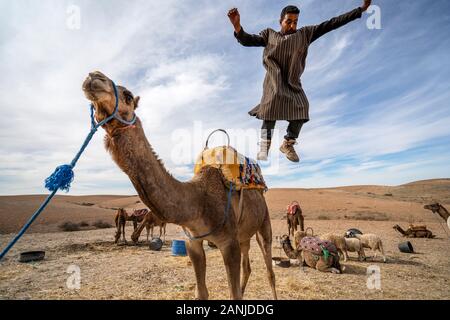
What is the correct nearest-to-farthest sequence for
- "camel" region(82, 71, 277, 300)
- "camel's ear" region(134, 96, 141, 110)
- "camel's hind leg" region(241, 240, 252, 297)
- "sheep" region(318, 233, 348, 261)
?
"camel" region(82, 71, 277, 300), "camel's ear" region(134, 96, 141, 110), "camel's hind leg" region(241, 240, 252, 297), "sheep" region(318, 233, 348, 261)

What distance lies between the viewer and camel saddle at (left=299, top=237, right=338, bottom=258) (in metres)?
9.15

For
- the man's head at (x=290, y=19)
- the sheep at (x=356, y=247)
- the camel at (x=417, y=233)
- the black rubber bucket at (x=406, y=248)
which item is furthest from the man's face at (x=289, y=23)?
the camel at (x=417, y=233)

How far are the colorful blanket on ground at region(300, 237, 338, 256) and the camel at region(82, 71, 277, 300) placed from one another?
18.8 ft

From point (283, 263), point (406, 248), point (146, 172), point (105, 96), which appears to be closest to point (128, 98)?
point (105, 96)

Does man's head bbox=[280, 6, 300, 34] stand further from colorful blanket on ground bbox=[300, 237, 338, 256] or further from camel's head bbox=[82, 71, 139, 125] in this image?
colorful blanket on ground bbox=[300, 237, 338, 256]

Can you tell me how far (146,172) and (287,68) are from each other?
81.3 inches

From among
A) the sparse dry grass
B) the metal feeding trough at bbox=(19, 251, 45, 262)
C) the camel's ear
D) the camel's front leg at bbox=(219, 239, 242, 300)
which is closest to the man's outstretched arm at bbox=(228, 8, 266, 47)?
the camel's ear

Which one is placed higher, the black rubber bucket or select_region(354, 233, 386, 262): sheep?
select_region(354, 233, 386, 262): sheep

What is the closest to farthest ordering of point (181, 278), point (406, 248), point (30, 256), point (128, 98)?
point (128, 98), point (181, 278), point (30, 256), point (406, 248)

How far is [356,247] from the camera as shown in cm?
1084

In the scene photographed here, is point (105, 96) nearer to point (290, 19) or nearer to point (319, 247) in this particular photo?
point (290, 19)

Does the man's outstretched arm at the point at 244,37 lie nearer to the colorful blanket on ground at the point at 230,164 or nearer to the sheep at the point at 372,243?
the colorful blanket on ground at the point at 230,164

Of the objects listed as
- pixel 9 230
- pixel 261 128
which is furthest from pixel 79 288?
pixel 9 230
